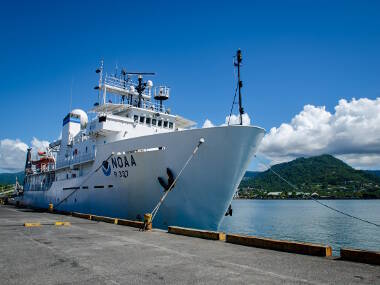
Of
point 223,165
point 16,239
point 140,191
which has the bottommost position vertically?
point 16,239

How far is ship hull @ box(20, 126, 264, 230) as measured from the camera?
11312 millimetres

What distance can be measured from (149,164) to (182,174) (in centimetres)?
194

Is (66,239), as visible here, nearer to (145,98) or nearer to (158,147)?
(158,147)

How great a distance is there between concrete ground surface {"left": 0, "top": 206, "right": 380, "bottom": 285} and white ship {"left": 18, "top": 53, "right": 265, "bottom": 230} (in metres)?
3.52

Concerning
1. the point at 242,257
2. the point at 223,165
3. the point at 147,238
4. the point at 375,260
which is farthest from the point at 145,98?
the point at 375,260

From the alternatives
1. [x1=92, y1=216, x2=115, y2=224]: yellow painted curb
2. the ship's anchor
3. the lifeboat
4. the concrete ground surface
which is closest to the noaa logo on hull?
[x1=92, y1=216, x2=115, y2=224]: yellow painted curb

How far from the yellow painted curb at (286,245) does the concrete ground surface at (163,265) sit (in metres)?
0.28

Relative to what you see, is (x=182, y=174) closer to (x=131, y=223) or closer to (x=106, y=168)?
(x=131, y=223)

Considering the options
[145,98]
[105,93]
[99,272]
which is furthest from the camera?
[145,98]

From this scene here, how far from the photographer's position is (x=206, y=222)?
1195 centimetres

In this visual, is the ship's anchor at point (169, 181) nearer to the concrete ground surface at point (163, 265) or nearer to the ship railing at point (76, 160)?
the concrete ground surface at point (163, 265)

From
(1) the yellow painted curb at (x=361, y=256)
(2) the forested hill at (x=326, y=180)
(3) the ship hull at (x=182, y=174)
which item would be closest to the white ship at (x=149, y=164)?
(3) the ship hull at (x=182, y=174)

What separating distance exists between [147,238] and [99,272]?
4.22 metres

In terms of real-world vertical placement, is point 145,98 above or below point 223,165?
above
